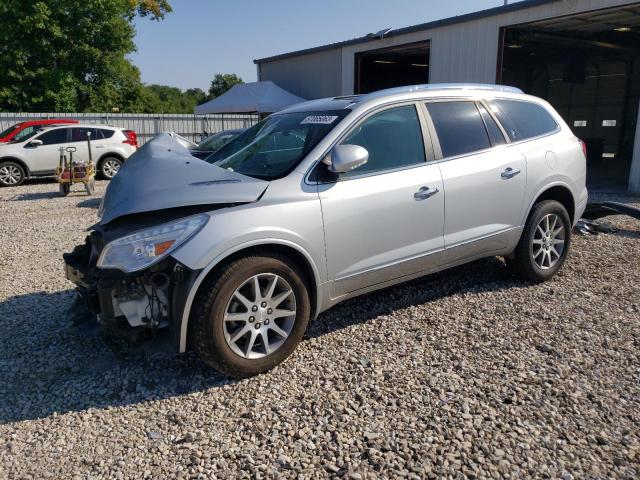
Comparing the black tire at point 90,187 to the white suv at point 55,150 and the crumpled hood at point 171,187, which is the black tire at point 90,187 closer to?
the white suv at point 55,150

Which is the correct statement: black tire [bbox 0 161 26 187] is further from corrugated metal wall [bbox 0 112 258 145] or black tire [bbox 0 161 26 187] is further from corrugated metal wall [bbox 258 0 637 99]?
corrugated metal wall [bbox 258 0 637 99]

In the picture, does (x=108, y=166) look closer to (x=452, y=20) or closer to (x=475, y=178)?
(x=452, y=20)

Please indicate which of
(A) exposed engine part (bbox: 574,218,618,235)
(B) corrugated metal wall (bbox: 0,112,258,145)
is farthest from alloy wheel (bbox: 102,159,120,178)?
(A) exposed engine part (bbox: 574,218,618,235)

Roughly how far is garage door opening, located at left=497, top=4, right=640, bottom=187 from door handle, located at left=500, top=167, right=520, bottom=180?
9680 mm

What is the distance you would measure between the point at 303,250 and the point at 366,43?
50.4 feet

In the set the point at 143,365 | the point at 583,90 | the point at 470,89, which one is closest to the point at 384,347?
the point at 143,365

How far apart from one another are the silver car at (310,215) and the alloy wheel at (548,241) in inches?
0.8

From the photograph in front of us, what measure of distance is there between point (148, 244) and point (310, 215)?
104cm

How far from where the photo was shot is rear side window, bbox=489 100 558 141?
183 inches

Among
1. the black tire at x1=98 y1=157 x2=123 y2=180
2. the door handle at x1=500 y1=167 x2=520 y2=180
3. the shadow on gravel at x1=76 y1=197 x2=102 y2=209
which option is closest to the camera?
the door handle at x1=500 y1=167 x2=520 y2=180

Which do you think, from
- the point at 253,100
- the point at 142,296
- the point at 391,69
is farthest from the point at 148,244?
the point at 391,69

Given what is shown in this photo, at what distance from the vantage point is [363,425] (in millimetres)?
2805

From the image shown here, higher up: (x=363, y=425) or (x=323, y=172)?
(x=323, y=172)

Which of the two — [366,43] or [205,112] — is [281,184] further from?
[205,112]
